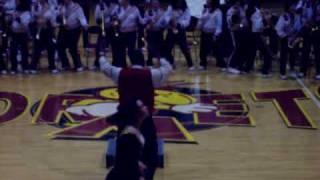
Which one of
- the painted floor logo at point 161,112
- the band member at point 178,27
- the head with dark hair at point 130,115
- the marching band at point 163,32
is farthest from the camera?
the band member at point 178,27

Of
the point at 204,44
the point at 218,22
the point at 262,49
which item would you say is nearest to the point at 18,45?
the point at 204,44

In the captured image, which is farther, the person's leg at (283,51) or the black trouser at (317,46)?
the person's leg at (283,51)

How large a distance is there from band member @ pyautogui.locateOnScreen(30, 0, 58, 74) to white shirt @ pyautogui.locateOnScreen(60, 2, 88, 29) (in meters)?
0.30

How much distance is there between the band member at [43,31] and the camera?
14820mm

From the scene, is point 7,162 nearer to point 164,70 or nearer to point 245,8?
point 164,70

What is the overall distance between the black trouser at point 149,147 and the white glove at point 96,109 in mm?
4016

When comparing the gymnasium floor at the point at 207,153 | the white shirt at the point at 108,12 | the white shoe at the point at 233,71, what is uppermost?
the white shirt at the point at 108,12

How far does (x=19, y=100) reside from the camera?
12289mm

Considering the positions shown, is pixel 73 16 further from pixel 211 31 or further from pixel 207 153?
pixel 207 153

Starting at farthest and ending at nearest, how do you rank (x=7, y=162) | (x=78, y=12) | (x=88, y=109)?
(x=78, y=12)
(x=88, y=109)
(x=7, y=162)

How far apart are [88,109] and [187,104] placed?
73.7 inches

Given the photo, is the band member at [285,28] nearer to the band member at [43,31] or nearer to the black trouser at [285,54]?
the black trouser at [285,54]

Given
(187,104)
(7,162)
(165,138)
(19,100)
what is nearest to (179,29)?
(187,104)

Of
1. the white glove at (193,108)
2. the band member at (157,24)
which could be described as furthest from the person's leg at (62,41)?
the white glove at (193,108)
